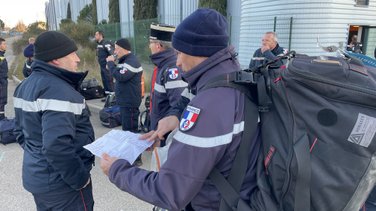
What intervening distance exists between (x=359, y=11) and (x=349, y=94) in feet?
36.7

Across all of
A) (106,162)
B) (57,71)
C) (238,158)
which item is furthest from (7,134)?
(238,158)

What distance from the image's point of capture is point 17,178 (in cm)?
440

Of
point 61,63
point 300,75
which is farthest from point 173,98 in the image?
point 300,75

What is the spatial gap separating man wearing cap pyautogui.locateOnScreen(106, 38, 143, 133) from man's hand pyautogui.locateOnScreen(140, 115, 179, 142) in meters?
2.74

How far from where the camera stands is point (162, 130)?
2.00 meters

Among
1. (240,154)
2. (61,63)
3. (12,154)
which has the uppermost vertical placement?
(61,63)

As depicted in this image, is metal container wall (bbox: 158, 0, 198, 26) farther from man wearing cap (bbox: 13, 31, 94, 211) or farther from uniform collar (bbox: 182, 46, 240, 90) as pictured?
uniform collar (bbox: 182, 46, 240, 90)

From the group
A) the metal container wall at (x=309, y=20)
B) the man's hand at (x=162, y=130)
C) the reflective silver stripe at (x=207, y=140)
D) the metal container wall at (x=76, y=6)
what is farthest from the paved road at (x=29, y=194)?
the metal container wall at (x=76, y=6)

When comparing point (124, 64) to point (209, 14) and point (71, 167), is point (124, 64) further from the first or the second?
point (209, 14)

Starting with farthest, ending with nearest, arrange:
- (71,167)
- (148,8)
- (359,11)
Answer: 1. (148,8)
2. (359,11)
3. (71,167)

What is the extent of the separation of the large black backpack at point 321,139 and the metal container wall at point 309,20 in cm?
902

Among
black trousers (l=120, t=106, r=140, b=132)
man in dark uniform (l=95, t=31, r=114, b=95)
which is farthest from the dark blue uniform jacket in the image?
man in dark uniform (l=95, t=31, r=114, b=95)

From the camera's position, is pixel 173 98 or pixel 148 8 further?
pixel 148 8

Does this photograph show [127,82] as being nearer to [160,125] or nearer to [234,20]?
[160,125]
